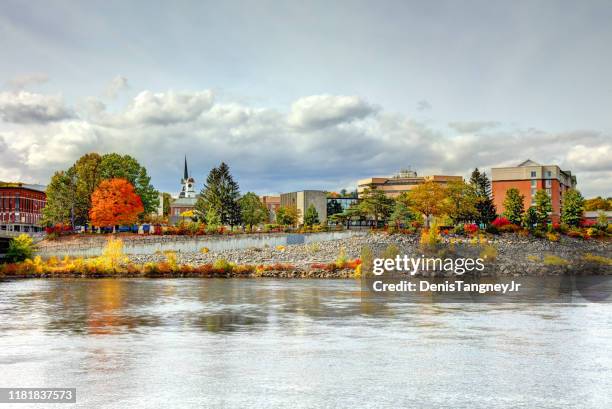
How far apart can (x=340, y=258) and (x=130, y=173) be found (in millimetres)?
58086

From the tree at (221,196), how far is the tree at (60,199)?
24495mm

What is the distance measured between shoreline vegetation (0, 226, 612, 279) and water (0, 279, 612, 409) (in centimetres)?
2893

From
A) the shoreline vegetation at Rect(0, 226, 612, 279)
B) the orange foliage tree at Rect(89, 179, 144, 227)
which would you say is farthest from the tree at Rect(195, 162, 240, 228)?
the shoreline vegetation at Rect(0, 226, 612, 279)

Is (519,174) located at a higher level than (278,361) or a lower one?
higher

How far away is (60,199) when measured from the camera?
108 metres

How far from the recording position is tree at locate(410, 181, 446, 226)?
351ft

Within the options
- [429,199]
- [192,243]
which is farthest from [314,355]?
[429,199]

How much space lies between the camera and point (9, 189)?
149 m

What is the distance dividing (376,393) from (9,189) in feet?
508

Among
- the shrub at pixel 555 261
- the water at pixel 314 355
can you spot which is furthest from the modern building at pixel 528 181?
the water at pixel 314 355

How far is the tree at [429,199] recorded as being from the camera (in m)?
107

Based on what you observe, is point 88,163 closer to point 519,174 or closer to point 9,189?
point 9,189

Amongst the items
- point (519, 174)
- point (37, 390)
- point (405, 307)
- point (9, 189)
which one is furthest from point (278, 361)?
point (519, 174)

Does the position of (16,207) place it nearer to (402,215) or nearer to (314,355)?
(402,215)
